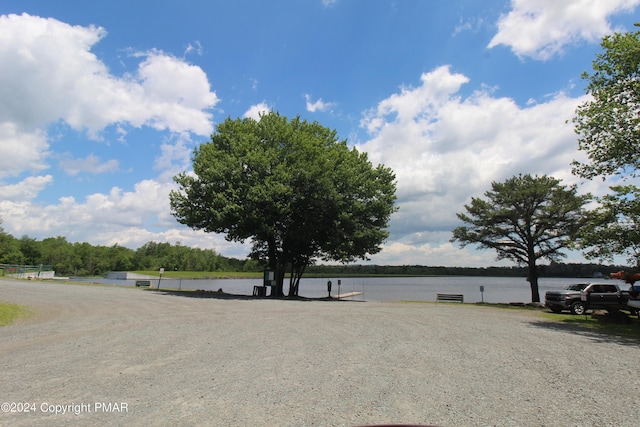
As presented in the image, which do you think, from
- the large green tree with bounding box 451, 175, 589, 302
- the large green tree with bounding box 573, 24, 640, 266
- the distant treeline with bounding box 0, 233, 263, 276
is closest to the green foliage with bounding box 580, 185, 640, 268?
the large green tree with bounding box 573, 24, 640, 266

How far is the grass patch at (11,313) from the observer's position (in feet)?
43.6

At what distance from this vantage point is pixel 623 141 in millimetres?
17031

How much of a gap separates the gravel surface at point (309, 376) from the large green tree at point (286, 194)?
51.8 feet

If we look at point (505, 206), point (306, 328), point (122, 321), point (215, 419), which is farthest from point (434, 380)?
point (505, 206)

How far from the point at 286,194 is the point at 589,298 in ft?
64.5

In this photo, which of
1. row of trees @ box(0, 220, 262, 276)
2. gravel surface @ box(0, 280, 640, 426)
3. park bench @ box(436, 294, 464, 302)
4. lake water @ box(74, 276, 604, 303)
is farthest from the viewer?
row of trees @ box(0, 220, 262, 276)

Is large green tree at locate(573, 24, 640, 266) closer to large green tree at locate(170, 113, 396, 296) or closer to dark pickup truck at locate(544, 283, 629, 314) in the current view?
dark pickup truck at locate(544, 283, 629, 314)

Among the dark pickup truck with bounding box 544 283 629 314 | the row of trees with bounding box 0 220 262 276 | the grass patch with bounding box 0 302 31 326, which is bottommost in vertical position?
the grass patch with bounding box 0 302 31 326

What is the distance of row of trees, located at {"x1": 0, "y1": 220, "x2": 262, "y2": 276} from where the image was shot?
331 ft

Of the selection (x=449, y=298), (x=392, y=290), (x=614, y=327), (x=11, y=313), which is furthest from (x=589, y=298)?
(x=392, y=290)

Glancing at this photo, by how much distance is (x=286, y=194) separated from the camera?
93.4 ft

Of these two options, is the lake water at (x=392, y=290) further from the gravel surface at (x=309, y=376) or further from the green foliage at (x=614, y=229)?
the gravel surface at (x=309, y=376)

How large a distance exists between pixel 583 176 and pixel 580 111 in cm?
310

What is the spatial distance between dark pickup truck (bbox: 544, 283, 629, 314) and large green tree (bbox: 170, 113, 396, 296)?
13.4m
